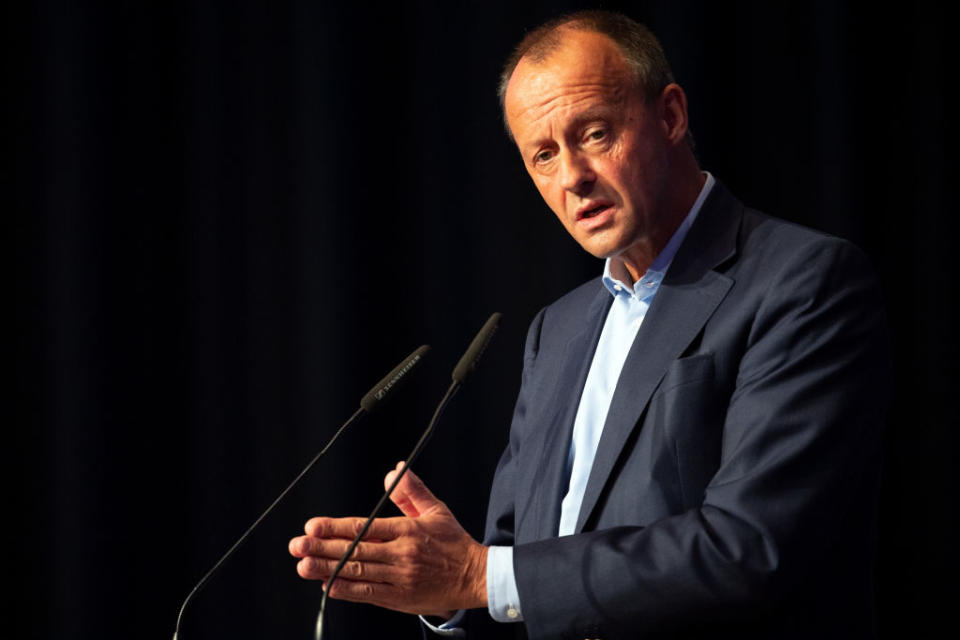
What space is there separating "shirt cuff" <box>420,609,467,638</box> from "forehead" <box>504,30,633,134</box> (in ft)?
3.02

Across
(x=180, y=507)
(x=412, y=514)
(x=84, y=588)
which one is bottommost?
(x=84, y=588)

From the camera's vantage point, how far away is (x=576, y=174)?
169 cm

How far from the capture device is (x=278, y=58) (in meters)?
2.71

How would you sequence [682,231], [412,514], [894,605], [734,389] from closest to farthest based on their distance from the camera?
[734,389]
[412,514]
[682,231]
[894,605]

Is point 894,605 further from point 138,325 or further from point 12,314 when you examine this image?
point 12,314

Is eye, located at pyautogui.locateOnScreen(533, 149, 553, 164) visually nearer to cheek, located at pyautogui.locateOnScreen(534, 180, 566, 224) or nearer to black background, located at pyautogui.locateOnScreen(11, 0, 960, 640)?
cheek, located at pyautogui.locateOnScreen(534, 180, 566, 224)

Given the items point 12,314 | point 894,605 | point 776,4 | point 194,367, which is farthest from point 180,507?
point 776,4

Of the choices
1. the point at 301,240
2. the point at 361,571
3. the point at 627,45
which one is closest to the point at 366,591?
the point at 361,571

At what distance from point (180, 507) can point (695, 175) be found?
1.65 m

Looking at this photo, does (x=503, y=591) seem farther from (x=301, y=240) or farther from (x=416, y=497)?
(x=301, y=240)

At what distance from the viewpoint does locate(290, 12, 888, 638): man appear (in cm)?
131

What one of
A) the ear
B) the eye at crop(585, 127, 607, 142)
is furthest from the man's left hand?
the ear

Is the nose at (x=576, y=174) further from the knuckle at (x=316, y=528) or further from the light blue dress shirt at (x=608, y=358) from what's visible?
the knuckle at (x=316, y=528)

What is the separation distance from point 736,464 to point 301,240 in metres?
1.63
